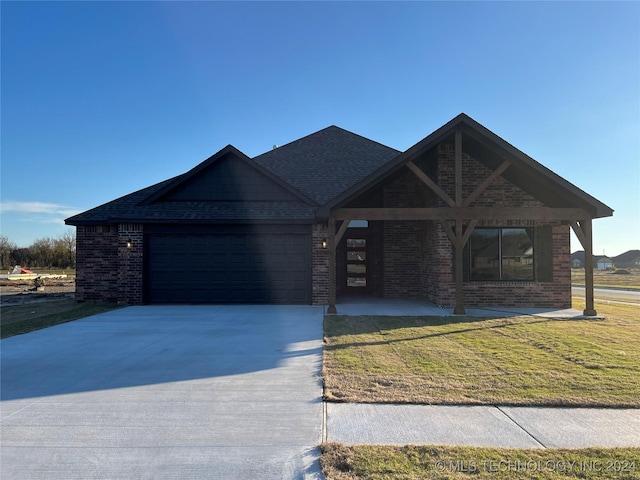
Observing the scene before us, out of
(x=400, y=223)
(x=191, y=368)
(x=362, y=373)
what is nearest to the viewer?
(x=362, y=373)

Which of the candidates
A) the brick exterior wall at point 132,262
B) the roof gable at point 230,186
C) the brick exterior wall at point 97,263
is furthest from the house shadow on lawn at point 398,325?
the brick exterior wall at point 97,263

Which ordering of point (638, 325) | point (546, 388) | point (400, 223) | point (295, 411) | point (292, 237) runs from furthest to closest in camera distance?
1. point (400, 223)
2. point (292, 237)
3. point (638, 325)
4. point (546, 388)
5. point (295, 411)

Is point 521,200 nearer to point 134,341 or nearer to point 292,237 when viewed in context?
point 292,237

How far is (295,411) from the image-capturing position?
425 centimetres

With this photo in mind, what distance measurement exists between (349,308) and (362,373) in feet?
20.8

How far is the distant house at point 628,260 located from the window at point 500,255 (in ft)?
302

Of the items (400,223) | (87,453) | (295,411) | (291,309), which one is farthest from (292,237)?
(87,453)

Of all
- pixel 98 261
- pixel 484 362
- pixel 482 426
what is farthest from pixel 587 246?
pixel 98 261

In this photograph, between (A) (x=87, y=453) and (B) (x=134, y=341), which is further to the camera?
(B) (x=134, y=341)

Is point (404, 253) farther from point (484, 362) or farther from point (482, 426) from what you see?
point (482, 426)

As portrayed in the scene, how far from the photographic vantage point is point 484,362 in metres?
5.96

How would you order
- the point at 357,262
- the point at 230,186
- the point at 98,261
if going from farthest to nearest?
1. the point at 357,262
2. the point at 230,186
3. the point at 98,261

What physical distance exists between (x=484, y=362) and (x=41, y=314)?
11.7 m

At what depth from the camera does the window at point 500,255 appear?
480 inches
